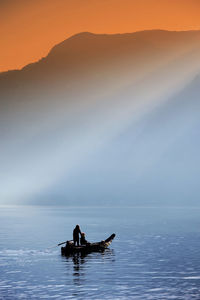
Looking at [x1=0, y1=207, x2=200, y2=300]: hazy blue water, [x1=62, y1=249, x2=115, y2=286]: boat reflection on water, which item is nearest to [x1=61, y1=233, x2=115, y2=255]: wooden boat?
[x1=62, y1=249, x2=115, y2=286]: boat reflection on water

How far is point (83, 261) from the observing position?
68.6 metres

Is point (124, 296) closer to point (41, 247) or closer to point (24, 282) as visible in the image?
point (24, 282)

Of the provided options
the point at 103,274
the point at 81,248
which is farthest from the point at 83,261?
the point at 103,274

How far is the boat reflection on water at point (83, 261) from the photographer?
187ft

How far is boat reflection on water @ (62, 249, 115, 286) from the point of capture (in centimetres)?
5706

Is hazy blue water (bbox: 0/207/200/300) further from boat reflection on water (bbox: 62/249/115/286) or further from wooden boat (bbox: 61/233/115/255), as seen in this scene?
wooden boat (bbox: 61/233/115/255)

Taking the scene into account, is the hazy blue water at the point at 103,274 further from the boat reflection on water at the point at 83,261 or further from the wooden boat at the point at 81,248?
the wooden boat at the point at 81,248

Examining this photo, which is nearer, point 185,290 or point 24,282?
point 185,290

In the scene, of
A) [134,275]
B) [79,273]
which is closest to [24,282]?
[79,273]

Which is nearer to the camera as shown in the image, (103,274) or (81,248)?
(103,274)

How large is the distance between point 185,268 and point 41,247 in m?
33.0

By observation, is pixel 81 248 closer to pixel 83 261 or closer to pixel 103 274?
pixel 83 261

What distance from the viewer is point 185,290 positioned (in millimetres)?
49250

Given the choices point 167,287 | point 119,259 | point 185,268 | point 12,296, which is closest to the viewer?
point 12,296
